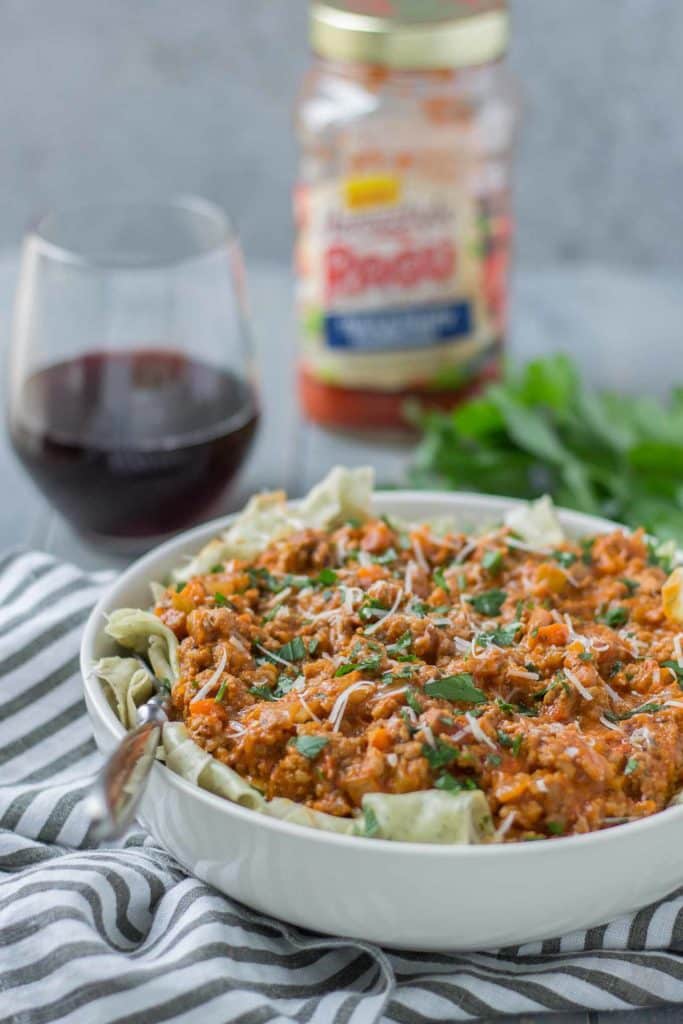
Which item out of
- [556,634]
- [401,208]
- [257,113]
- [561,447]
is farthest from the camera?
[257,113]

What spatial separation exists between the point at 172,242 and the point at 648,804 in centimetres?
256

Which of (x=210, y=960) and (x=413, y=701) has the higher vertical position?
(x=413, y=701)

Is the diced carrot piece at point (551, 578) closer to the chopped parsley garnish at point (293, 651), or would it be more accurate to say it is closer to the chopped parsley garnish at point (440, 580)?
the chopped parsley garnish at point (440, 580)

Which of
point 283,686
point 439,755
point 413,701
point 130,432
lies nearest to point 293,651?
point 283,686

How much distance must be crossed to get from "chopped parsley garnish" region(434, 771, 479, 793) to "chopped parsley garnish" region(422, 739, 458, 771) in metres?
0.02

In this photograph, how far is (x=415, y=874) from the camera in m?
2.32

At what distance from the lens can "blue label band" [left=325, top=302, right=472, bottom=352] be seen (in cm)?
475

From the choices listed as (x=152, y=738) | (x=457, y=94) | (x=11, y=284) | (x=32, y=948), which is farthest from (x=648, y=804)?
(x=11, y=284)

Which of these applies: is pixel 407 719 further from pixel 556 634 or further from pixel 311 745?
pixel 556 634

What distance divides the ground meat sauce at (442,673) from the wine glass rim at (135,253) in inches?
48.3

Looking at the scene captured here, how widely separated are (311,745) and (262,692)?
0.75ft

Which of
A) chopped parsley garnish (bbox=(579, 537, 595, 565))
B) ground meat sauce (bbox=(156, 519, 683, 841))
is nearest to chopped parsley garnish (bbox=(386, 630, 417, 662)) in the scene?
ground meat sauce (bbox=(156, 519, 683, 841))

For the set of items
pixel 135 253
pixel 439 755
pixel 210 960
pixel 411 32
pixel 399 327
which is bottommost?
pixel 210 960

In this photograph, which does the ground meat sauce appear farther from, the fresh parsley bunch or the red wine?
the fresh parsley bunch
